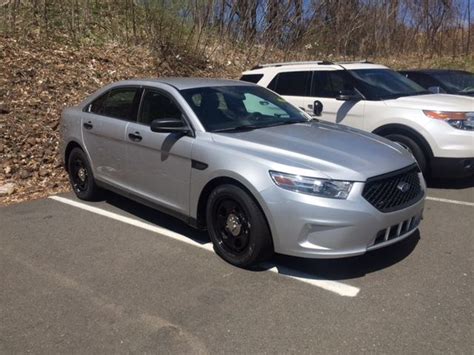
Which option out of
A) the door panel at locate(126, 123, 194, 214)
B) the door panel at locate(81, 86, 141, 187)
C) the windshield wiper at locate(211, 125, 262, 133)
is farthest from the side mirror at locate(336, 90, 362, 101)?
the door panel at locate(126, 123, 194, 214)

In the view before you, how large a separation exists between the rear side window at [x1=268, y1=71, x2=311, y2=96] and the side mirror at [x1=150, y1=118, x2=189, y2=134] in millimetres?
3666

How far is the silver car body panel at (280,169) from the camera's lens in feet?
12.8

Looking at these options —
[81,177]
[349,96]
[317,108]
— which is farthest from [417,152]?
[81,177]

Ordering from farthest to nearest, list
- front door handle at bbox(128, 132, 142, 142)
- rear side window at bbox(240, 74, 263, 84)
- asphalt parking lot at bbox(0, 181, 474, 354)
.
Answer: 1. rear side window at bbox(240, 74, 263, 84)
2. front door handle at bbox(128, 132, 142, 142)
3. asphalt parking lot at bbox(0, 181, 474, 354)

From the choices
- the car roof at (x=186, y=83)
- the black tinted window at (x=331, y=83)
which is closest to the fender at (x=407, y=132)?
the black tinted window at (x=331, y=83)

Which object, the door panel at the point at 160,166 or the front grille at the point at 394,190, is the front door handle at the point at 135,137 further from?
the front grille at the point at 394,190

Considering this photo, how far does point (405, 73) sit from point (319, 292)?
7.67 meters

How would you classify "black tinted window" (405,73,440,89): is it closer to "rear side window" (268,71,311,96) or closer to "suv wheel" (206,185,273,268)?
"rear side window" (268,71,311,96)

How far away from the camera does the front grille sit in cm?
399

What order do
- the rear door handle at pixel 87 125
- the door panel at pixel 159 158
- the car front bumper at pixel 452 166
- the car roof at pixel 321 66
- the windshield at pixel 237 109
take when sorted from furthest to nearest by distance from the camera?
the car roof at pixel 321 66 → the car front bumper at pixel 452 166 → the rear door handle at pixel 87 125 → the windshield at pixel 237 109 → the door panel at pixel 159 158

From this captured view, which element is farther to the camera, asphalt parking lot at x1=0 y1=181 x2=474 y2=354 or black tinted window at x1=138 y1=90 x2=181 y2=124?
black tinted window at x1=138 y1=90 x2=181 y2=124

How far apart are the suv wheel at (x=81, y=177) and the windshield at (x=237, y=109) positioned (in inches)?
74.2

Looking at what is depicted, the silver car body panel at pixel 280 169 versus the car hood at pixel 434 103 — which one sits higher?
the car hood at pixel 434 103

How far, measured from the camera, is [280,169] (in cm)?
401
